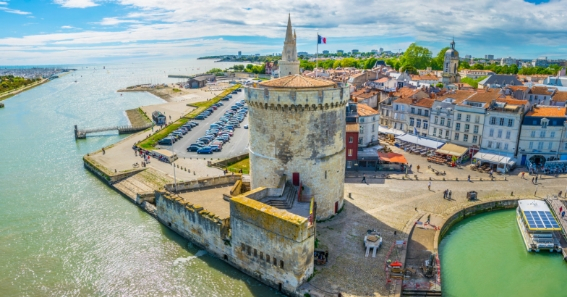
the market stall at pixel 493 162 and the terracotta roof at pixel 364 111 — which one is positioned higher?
the terracotta roof at pixel 364 111

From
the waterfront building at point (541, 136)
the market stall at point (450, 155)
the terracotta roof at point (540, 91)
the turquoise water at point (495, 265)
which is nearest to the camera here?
the turquoise water at point (495, 265)

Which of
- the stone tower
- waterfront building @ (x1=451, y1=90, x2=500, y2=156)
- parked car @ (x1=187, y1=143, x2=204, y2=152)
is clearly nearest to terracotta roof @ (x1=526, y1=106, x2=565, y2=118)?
waterfront building @ (x1=451, y1=90, x2=500, y2=156)

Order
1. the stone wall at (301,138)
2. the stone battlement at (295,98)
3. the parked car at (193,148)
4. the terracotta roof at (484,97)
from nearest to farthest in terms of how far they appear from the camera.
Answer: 1. the stone battlement at (295,98)
2. the stone wall at (301,138)
3. the terracotta roof at (484,97)
4. the parked car at (193,148)

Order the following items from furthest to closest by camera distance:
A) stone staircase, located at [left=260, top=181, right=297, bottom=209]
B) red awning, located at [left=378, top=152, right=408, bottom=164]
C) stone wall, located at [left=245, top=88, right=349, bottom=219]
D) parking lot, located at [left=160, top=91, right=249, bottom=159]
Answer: parking lot, located at [left=160, top=91, right=249, bottom=159], red awning, located at [left=378, top=152, right=408, bottom=164], stone wall, located at [left=245, top=88, right=349, bottom=219], stone staircase, located at [left=260, top=181, right=297, bottom=209]

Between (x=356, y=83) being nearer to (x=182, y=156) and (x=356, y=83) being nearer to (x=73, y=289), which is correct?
(x=182, y=156)

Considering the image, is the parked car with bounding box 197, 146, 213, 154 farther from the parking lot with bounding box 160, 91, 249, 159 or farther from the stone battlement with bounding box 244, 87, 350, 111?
the stone battlement with bounding box 244, 87, 350, 111

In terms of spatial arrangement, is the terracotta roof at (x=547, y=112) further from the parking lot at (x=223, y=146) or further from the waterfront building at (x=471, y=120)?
the parking lot at (x=223, y=146)

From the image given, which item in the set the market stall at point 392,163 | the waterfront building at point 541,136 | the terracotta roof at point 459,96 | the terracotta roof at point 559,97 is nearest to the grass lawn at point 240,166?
the market stall at point 392,163
